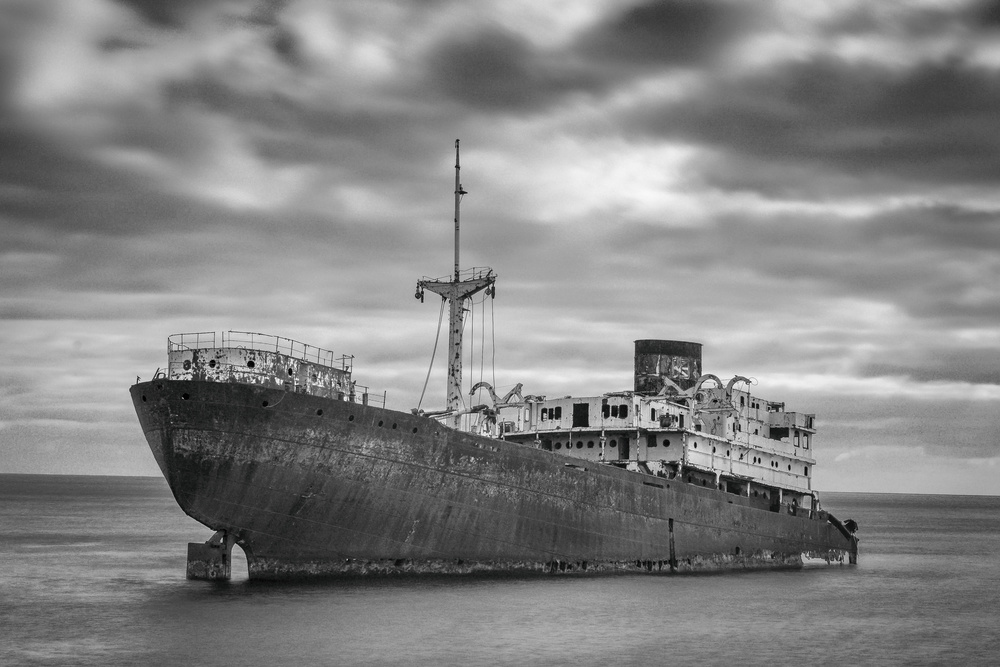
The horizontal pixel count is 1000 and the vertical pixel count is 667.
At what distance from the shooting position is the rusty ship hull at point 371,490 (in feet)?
92.8

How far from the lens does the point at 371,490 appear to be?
2953 cm

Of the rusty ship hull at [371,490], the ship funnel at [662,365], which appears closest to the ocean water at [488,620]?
the rusty ship hull at [371,490]

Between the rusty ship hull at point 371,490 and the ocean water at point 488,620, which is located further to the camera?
the rusty ship hull at point 371,490

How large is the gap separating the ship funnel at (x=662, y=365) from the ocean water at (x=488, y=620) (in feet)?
25.3

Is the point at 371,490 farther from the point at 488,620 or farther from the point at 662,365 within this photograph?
the point at 662,365

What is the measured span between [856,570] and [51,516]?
6666cm

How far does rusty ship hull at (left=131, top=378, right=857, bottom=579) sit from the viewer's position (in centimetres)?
2828

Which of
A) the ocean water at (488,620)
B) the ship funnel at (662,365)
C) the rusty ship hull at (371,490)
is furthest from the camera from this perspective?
the ship funnel at (662,365)

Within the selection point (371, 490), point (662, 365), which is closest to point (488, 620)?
point (371, 490)

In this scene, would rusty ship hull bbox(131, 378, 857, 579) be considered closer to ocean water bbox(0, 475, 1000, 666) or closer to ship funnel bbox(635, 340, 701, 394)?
ocean water bbox(0, 475, 1000, 666)

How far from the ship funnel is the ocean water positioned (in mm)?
7706

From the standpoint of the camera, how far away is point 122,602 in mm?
29406

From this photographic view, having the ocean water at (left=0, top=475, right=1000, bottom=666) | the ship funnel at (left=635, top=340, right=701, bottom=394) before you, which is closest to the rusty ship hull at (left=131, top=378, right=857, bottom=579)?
the ocean water at (left=0, top=475, right=1000, bottom=666)

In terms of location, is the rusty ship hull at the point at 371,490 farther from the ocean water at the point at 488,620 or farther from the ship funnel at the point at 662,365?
the ship funnel at the point at 662,365
